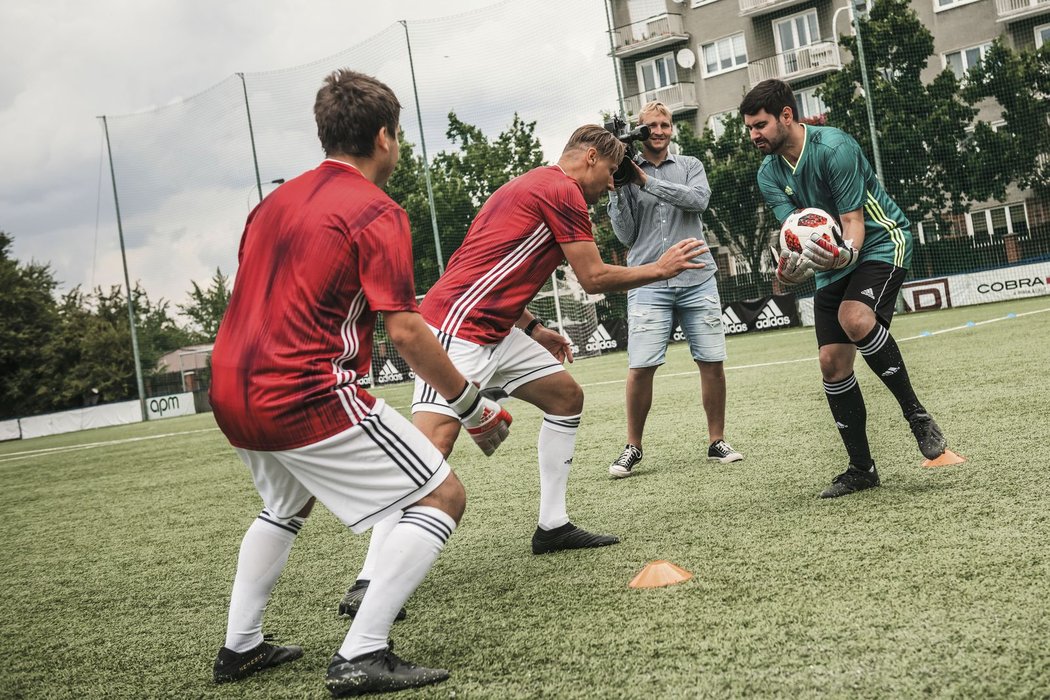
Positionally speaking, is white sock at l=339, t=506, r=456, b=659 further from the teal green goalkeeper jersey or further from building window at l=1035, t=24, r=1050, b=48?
building window at l=1035, t=24, r=1050, b=48

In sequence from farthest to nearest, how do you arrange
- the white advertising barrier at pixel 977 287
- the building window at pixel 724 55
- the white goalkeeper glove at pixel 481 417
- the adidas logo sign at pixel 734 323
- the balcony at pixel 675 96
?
the balcony at pixel 675 96
the building window at pixel 724 55
the adidas logo sign at pixel 734 323
the white advertising barrier at pixel 977 287
the white goalkeeper glove at pixel 481 417

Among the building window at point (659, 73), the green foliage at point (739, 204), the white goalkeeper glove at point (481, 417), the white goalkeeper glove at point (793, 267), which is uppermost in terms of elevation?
the building window at point (659, 73)

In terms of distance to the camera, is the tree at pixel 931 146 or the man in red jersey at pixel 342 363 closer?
the man in red jersey at pixel 342 363

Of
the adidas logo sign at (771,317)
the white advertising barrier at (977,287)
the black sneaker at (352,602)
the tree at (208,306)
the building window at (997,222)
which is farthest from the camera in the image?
the tree at (208,306)

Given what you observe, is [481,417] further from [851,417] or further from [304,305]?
[851,417]

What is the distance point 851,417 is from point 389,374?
23715mm

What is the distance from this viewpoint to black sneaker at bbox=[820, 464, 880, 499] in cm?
445

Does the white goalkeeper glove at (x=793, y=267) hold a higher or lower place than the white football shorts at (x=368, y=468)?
higher

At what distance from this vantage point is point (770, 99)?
15.1 ft

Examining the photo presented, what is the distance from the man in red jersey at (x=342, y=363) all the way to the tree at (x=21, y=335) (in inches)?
1808

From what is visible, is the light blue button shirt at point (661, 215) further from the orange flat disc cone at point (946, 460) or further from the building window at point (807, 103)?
the building window at point (807, 103)

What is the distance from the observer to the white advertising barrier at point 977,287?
72.9ft

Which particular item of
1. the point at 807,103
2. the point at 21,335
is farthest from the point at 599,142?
the point at 21,335

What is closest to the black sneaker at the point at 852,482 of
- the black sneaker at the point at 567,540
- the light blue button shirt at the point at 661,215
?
the black sneaker at the point at 567,540
